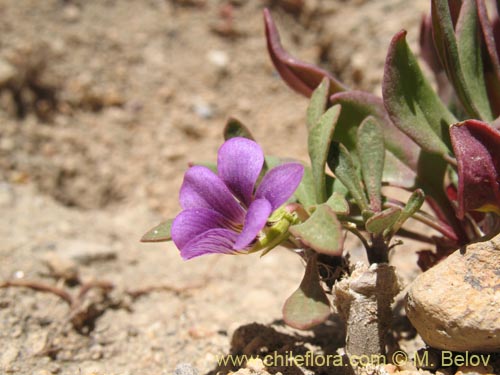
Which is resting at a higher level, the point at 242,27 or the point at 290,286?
the point at 242,27

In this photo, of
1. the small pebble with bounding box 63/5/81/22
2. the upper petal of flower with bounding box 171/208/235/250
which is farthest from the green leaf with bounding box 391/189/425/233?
the small pebble with bounding box 63/5/81/22

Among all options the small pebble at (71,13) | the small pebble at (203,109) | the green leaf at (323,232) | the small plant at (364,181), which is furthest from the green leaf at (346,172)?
the small pebble at (71,13)

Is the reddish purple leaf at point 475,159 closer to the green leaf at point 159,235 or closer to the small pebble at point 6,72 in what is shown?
the green leaf at point 159,235

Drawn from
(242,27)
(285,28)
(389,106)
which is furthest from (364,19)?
(389,106)

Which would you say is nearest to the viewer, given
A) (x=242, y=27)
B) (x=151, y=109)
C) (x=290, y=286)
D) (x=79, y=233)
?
(x=290, y=286)

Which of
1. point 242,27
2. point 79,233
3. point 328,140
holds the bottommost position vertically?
point 79,233

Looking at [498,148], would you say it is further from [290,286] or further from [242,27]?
Result: [242,27]

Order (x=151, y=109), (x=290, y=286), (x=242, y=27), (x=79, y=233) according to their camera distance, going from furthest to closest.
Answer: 1. (x=242, y=27)
2. (x=151, y=109)
3. (x=79, y=233)
4. (x=290, y=286)
